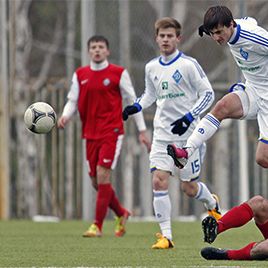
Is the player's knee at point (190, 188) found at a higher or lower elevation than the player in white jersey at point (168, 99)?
lower

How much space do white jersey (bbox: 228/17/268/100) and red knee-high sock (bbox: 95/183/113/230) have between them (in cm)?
387

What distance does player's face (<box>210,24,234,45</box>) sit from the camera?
9.57 meters

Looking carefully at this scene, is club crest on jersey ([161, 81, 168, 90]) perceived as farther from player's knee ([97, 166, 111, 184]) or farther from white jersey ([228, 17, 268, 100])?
white jersey ([228, 17, 268, 100])

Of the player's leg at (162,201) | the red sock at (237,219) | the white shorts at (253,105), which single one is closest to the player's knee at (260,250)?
the red sock at (237,219)

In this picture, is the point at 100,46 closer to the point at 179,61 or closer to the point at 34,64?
the point at 179,61

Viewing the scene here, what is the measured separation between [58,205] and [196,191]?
811 centimetres

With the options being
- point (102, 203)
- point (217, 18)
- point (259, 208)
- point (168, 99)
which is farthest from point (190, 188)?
point (259, 208)

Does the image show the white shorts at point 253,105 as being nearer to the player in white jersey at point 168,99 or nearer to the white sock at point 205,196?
the player in white jersey at point 168,99

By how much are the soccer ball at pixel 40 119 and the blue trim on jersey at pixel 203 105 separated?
4.58 feet

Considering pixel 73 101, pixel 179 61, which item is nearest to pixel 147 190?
pixel 73 101

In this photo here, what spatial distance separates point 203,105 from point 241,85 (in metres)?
1.43

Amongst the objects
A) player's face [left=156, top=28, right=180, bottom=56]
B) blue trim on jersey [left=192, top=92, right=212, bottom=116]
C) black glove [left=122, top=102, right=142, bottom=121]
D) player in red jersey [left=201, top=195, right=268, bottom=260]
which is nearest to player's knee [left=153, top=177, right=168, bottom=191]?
black glove [left=122, top=102, right=142, bottom=121]

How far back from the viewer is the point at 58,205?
66.4 feet

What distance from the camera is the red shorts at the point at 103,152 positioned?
13.4 metres
